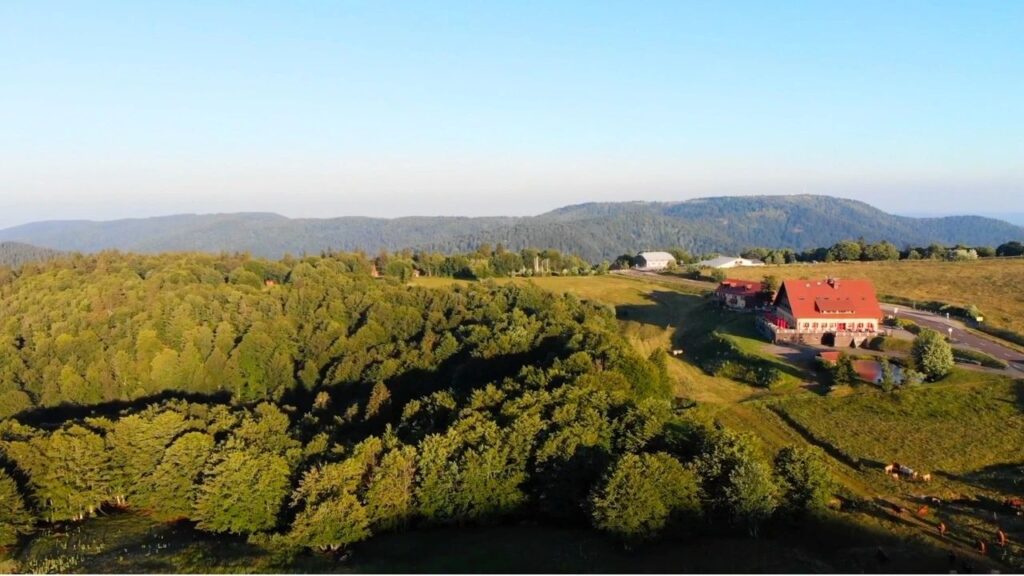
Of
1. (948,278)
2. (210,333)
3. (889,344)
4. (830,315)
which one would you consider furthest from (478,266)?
(889,344)

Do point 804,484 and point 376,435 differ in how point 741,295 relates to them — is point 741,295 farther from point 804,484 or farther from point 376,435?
point 804,484

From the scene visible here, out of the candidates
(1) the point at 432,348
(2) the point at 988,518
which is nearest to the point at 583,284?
(1) the point at 432,348

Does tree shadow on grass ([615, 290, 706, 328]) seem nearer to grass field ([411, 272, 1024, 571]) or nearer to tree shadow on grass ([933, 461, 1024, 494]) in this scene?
grass field ([411, 272, 1024, 571])

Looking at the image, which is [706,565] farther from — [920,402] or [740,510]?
[920,402]

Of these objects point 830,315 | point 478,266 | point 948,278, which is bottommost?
point 830,315

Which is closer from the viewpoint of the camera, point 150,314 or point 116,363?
point 116,363

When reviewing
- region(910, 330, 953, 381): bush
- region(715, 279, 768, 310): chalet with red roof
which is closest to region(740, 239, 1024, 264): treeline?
region(715, 279, 768, 310): chalet with red roof
